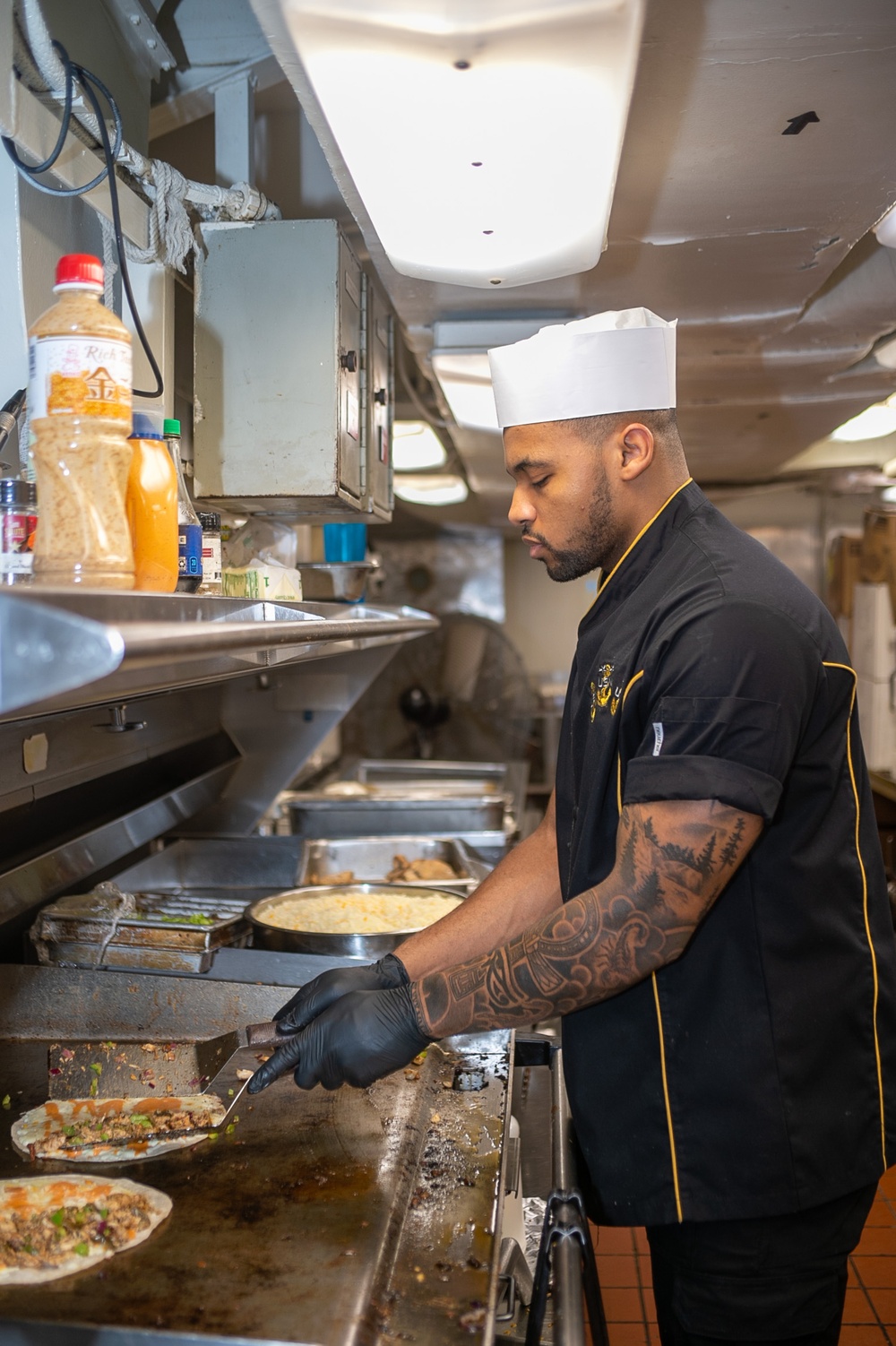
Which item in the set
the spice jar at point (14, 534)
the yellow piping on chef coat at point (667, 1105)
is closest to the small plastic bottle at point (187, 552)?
the spice jar at point (14, 534)

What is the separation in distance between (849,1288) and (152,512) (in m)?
2.92

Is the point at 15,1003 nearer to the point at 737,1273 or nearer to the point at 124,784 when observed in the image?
the point at 124,784

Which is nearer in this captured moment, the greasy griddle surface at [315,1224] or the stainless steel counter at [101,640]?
the stainless steel counter at [101,640]

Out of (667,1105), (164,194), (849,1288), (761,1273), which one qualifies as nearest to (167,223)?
(164,194)

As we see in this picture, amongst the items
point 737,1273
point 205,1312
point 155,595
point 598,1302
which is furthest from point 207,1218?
point 155,595

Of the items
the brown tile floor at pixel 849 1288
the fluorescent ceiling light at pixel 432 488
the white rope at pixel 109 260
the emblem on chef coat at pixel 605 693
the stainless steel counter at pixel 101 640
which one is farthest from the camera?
the fluorescent ceiling light at pixel 432 488

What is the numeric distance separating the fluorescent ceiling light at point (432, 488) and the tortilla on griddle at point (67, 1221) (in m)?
4.98

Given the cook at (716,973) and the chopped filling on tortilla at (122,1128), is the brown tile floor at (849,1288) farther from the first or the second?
the chopped filling on tortilla at (122,1128)

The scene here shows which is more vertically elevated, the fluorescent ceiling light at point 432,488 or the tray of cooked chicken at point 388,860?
the fluorescent ceiling light at point 432,488

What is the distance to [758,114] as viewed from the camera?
1.78m

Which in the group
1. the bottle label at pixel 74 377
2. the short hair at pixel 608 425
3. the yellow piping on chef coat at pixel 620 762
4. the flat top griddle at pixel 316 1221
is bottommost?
the flat top griddle at pixel 316 1221

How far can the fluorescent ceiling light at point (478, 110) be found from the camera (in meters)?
1.29

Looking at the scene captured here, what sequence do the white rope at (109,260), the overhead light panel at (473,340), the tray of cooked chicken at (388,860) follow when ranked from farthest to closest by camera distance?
the tray of cooked chicken at (388,860) < the overhead light panel at (473,340) < the white rope at (109,260)

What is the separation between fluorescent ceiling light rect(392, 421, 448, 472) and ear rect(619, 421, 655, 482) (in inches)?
124
